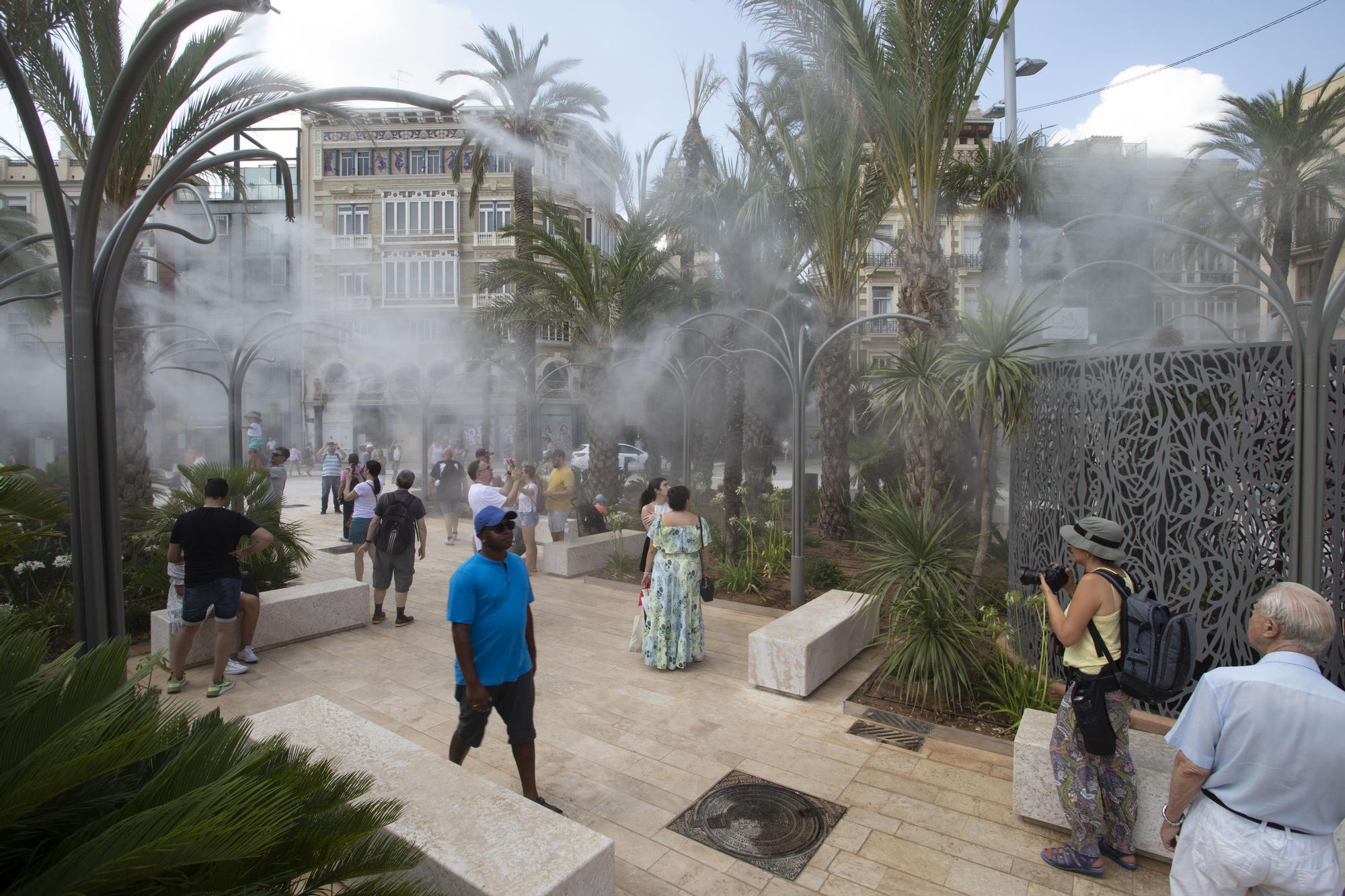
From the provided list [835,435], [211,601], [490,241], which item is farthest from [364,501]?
[490,241]

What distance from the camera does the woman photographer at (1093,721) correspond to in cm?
318

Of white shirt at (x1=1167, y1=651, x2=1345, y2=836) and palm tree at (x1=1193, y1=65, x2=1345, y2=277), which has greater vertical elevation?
palm tree at (x1=1193, y1=65, x2=1345, y2=277)

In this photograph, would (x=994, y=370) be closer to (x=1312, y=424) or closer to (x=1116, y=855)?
(x=1312, y=424)

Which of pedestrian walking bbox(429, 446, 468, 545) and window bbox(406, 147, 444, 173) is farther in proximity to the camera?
window bbox(406, 147, 444, 173)

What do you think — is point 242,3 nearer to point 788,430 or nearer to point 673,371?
point 673,371

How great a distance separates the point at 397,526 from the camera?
281 inches

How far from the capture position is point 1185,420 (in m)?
4.66

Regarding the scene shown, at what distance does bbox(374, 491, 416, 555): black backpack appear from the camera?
7.11 metres

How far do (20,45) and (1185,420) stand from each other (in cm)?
1102

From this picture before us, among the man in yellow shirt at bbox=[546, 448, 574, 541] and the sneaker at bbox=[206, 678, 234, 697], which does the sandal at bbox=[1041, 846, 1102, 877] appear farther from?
the man in yellow shirt at bbox=[546, 448, 574, 541]

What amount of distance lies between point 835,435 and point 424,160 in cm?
2975

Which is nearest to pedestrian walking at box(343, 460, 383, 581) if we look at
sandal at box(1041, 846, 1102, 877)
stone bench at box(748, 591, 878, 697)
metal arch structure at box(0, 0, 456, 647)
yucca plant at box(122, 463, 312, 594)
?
yucca plant at box(122, 463, 312, 594)

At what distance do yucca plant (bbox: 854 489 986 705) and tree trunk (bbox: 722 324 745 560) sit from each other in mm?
6659

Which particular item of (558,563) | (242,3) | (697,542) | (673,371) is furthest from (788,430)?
(242,3)
